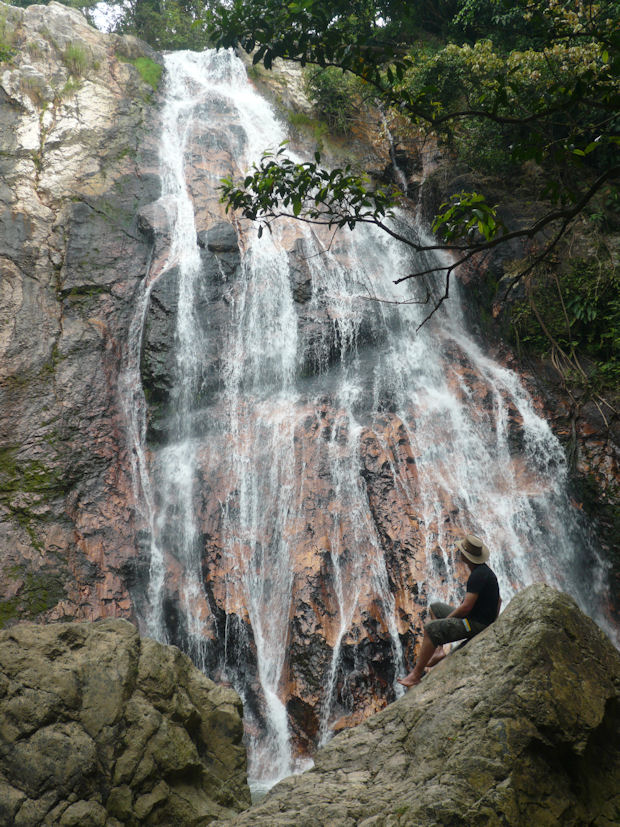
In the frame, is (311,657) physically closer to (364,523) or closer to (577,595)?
(364,523)

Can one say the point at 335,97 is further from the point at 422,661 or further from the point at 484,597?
the point at 422,661

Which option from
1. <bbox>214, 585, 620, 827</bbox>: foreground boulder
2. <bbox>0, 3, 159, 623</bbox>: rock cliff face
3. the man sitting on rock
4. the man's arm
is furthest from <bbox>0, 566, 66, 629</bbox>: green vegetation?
the man's arm

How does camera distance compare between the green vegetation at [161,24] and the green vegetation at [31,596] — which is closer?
the green vegetation at [31,596]

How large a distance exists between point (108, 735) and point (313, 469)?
17.1 feet

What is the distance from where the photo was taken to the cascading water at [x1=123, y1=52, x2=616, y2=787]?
741 cm

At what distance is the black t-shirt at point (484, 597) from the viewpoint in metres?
4.72

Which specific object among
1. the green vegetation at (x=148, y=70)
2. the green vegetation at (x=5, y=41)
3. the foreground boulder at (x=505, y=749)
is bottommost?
the foreground boulder at (x=505, y=749)

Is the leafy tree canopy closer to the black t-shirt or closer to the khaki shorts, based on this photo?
the black t-shirt

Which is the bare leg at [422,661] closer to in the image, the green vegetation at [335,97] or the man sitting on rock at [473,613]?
the man sitting on rock at [473,613]

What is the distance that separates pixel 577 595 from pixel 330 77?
14.5 meters

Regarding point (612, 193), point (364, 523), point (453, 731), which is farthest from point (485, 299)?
point (453, 731)

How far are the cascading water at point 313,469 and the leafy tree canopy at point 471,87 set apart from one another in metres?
1.69

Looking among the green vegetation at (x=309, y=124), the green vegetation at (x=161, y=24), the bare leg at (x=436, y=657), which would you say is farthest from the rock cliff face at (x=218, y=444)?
the green vegetation at (x=161, y=24)

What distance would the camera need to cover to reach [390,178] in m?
15.0
